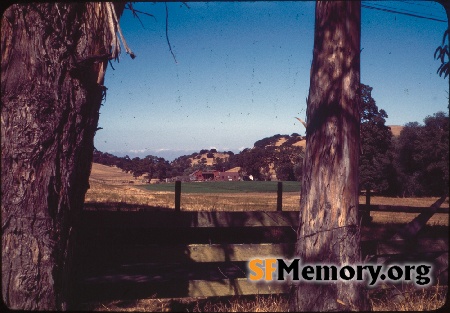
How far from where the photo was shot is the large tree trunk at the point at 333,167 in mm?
3209

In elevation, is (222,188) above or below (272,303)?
below

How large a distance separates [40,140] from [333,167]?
2.53 m

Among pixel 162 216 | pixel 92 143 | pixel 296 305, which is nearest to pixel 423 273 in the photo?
pixel 296 305

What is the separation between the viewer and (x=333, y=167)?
320 centimetres

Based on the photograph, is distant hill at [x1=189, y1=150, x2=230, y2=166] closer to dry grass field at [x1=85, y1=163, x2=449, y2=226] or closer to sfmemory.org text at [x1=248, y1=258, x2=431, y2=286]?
dry grass field at [x1=85, y1=163, x2=449, y2=226]

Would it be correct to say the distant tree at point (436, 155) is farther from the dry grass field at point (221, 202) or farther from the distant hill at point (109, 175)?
the distant hill at point (109, 175)

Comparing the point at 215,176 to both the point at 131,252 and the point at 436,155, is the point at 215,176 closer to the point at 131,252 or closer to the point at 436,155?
the point at 131,252

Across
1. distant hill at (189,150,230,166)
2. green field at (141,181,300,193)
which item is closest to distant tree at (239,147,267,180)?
green field at (141,181,300,193)

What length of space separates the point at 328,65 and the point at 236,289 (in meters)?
2.70

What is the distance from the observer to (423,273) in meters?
4.30

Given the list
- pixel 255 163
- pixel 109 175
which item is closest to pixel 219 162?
pixel 255 163

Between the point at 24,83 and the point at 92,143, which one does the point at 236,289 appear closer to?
the point at 92,143

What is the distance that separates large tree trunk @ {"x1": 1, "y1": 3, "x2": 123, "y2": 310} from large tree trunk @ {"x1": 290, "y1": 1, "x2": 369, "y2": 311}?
6.89 ft

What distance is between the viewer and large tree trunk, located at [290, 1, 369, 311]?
10.5ft
